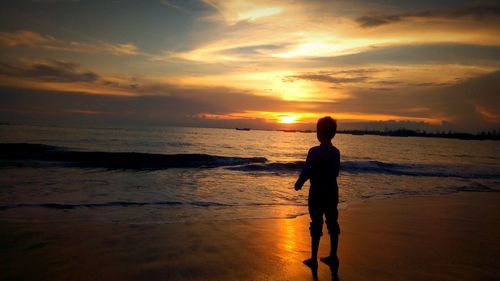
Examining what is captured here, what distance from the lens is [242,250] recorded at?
5551mm

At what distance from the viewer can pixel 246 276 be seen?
4422mm

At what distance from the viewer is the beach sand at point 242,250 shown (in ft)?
14.8

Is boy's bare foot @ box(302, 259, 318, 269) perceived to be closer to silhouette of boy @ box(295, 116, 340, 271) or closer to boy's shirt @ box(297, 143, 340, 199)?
silhouette of boy @ box(295, 116, 340, 271)

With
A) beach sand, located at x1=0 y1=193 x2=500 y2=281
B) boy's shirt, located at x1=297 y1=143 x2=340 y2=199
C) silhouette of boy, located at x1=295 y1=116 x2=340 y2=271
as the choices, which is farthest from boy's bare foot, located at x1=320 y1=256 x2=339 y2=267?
boy's shirt, located at x1=297 y1=143 x2=340 y2=199

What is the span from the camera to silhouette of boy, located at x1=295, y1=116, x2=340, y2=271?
4.79 metres

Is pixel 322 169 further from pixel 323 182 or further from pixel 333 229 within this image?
pixel 333 229

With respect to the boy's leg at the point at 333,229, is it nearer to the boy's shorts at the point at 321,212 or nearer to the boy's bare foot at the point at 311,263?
the boy's shorts at the point at 321,212

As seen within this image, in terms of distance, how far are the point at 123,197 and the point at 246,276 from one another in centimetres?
718

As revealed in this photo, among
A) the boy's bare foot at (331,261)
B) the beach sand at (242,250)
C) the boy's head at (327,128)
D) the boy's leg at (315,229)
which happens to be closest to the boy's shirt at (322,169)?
the boy's head at (327,128)

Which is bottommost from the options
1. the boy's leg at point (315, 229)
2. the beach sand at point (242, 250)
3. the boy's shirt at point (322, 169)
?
the beach sand at point (242, 250)

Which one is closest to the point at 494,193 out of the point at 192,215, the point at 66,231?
the point at 192,215

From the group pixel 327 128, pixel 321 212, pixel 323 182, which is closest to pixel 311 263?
pixel 321 212

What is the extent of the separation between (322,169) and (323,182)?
183 millimetres

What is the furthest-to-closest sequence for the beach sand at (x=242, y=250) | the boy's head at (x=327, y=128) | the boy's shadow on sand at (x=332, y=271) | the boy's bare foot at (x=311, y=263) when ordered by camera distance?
the boy's head at (x=327, y=128) < the boy's bare foot at (x=311, y=263) < the beach sand at (x=242, y=250) < the boy's shadow on sand at (x=332, y=271)
